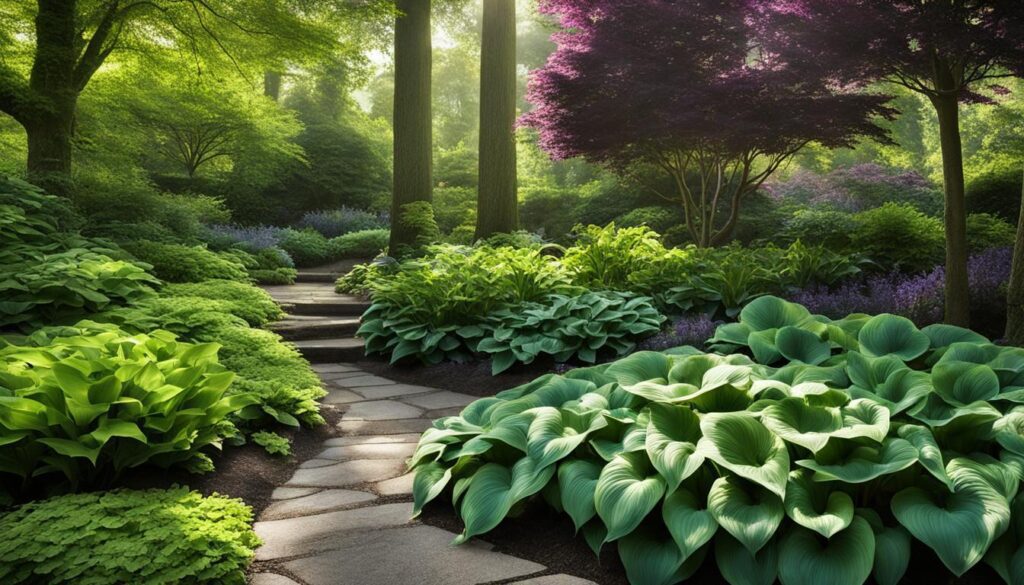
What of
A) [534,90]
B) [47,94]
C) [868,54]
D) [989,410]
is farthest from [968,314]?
[47,94]

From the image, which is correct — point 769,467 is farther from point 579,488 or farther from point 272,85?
point 272,85

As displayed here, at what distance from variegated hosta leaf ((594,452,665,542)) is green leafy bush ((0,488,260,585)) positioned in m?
1.04

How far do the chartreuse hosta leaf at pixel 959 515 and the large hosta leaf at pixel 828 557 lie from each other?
14 centimetres

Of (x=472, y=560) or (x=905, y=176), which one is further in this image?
(x=905, y=176)

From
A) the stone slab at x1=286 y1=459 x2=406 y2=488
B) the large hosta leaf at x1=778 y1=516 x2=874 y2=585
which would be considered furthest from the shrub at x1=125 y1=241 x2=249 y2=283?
the large hosta leaf at x1=778 y1=516 x2=874 y2=585

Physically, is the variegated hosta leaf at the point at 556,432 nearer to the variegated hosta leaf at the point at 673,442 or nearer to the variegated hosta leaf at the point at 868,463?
the variegated hosta leaf at the point at 673,442

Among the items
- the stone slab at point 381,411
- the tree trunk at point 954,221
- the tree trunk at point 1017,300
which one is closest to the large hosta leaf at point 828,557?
the stone slab at point 381,411

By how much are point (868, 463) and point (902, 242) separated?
558 cm

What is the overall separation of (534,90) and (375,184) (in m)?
11.3

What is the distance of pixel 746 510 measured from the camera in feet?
6.12

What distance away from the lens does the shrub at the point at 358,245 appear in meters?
13.2

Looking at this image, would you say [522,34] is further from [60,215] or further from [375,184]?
[60,215]

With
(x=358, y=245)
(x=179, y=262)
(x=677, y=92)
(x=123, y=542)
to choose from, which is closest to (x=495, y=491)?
(x=123, y=542)

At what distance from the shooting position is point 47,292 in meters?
4.29
